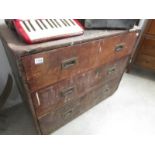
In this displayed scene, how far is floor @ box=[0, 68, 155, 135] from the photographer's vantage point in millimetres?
1213

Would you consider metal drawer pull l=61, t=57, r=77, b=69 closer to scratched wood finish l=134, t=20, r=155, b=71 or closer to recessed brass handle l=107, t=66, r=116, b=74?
recessed brass handle l=107, t=66, r=116, b=74

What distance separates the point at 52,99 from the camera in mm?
864

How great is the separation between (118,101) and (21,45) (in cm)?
123

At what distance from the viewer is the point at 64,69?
2.52 feet

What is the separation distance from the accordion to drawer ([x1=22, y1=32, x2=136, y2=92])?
0.22 feet

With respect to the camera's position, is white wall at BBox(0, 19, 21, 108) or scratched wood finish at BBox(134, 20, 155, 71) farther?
scratched wood finish at BBox(134, 20, 155, 71)

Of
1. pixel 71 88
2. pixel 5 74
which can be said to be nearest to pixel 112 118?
pixel 71 88

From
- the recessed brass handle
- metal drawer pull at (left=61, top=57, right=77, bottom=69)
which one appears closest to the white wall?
metal drawer pull at (left=61, top=57, right=77, bottom=69)

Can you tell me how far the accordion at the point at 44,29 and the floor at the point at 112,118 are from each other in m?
0.86

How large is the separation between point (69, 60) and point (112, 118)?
2.87 feet

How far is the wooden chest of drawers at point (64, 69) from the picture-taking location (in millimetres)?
622

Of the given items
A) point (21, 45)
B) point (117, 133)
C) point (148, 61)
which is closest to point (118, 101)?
point (117, 133)

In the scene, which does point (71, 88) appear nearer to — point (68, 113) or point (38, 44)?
point (68, 113)

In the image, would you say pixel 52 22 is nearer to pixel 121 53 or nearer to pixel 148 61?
pixel 121 53
